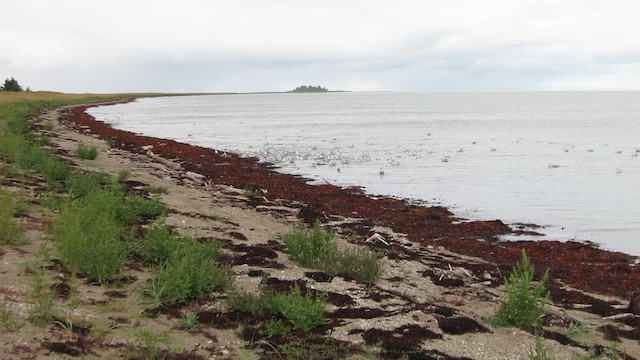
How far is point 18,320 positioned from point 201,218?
19.4 feet

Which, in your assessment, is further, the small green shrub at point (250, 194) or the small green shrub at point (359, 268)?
the small green shrub at point (250, 194)

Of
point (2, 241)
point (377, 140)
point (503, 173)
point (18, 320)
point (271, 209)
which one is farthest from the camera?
point (377, 140)

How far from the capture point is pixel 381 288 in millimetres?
7777

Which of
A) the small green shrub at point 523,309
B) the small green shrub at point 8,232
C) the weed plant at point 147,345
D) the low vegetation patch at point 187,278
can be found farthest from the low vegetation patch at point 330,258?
the small green shrub at point 8,232

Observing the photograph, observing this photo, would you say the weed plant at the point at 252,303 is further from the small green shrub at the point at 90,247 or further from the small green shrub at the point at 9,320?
the small green shrub at the point at 9,320

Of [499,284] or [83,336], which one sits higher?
[83,336]

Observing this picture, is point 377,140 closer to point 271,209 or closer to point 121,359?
point 271,209

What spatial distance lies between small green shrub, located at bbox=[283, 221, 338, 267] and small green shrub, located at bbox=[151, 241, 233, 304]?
1.62 meters

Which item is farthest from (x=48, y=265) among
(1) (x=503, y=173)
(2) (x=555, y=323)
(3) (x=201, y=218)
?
(1) (x=503, y=173)

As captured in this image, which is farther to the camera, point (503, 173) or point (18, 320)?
point (503, 173)

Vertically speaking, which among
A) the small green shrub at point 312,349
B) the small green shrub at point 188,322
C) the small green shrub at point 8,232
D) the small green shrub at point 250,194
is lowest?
the small green shrub at point 250,194

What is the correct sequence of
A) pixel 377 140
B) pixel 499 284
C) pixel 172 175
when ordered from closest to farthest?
1. pixel 499 284
2. pixel 172 175
3. pixel 377 140

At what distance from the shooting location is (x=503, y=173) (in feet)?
79.1

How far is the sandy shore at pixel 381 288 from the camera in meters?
5.82
